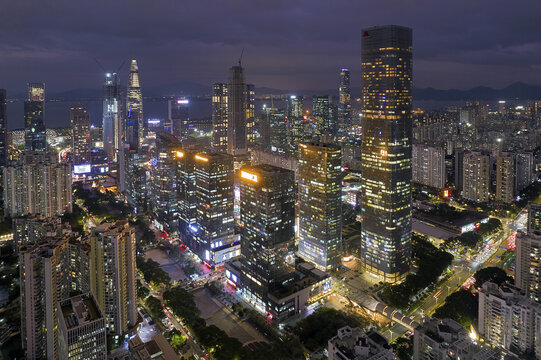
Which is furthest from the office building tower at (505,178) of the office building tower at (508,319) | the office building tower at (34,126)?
the office building tower at (34,126)

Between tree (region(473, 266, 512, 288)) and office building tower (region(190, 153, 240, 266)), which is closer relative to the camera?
tree (region(473, 266, 512, 288))

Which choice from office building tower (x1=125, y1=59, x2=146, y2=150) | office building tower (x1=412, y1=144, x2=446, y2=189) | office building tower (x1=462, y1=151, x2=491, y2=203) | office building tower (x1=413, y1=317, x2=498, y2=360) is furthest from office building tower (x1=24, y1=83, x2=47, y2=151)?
office building tower (x1=413, y1=317, x2=498, y2=360)

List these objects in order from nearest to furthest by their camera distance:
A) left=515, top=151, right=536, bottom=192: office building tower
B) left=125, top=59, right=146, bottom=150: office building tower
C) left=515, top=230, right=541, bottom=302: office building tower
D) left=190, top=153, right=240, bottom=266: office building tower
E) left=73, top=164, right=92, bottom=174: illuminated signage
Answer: left=515, top=230, right=541, bottom=302: office building tower < left=190, top=153, right=240, bottom=266: office building tower < left=515, top=151, right=536, bottom=192: office building tower < left=73, top=164, right=92, bottom=174: illuminated signage < left=125, top=59, right=146, bottom=150: office building tower

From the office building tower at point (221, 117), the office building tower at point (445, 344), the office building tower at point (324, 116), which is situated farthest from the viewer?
the office building tower at point (324, 116)

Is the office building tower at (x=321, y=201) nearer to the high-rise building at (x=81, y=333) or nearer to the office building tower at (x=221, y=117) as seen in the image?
the high-rise building at (x=81, y=333)

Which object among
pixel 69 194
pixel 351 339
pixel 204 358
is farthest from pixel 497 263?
pixel 69 194

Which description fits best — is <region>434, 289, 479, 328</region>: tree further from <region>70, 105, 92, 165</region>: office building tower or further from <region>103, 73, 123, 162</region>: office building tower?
<region>70, 105, 92, 165</region>: office building tower

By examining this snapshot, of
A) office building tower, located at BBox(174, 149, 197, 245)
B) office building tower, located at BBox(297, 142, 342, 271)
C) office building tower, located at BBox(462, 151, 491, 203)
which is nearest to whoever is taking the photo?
office building tower, located at BBox(297, 142, 342, 271)

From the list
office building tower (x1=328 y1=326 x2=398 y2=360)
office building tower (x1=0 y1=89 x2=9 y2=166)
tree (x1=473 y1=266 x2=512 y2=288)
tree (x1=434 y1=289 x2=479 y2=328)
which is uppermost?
office building tower (x1=0 y1=89 x2=9 y2=166)
